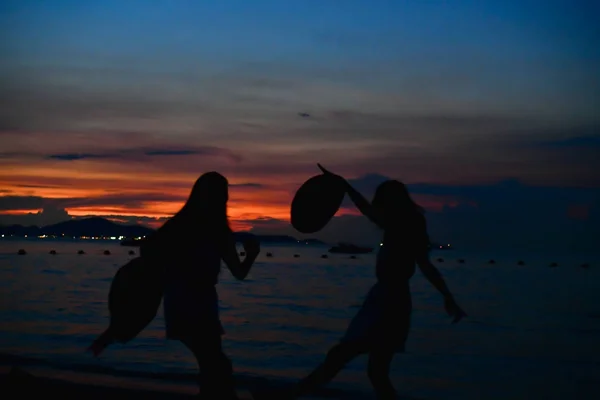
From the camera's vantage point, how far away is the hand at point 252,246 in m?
5.45

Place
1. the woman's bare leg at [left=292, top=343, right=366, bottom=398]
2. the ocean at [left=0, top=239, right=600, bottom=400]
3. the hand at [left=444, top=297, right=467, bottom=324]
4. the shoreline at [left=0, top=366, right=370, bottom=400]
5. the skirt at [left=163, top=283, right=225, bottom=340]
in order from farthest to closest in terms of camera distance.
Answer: the ocean at [left=0, top=239, right=600, bottom=400] < the shoreline at [left=0, top=366, right=370, bottom=400] < the hand at [left=444, top=297, right=467, bottom=324] < the woman's bare leg at [left=292, top=343, right=366, bottom=398] < the skirt at [left=163, top=283, right=225, bottom=340]

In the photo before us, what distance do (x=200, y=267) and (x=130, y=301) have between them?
64cm

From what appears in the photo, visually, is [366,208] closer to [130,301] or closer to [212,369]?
[212,369]

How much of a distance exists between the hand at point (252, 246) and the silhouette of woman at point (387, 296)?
0.81 m

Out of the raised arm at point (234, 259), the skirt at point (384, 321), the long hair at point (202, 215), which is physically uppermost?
the long hair at point (202, 215)

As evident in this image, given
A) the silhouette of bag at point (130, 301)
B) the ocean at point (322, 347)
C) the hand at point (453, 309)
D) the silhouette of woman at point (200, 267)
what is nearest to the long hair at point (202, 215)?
the silhouette of woman at point (200, 267)

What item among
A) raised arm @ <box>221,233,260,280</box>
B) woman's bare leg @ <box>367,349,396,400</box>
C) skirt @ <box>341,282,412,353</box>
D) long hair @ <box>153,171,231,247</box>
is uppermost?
long hair @ <box>153,171,231,247</box>

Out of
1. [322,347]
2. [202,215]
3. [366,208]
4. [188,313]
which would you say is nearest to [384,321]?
[366,208]

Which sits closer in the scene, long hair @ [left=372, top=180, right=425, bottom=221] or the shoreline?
long hair @ [left=372, top=180, right=425, bottom=221]

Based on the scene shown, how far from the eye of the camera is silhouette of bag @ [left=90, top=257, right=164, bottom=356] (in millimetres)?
5406

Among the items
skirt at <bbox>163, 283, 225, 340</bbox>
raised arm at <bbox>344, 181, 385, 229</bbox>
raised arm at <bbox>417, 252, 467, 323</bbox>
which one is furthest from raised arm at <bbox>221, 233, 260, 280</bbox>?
raised arm at <bbox>417, 252, 467, 323</bbox>

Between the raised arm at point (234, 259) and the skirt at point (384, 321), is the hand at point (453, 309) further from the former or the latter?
the raised arm at point (234, 259)

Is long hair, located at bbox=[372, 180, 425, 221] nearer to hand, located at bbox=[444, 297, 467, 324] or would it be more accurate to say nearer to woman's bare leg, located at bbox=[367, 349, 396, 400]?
hand, located at bbox=[444, 297, 467, 324]

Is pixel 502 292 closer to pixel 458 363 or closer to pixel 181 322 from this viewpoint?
pixel 458 363
